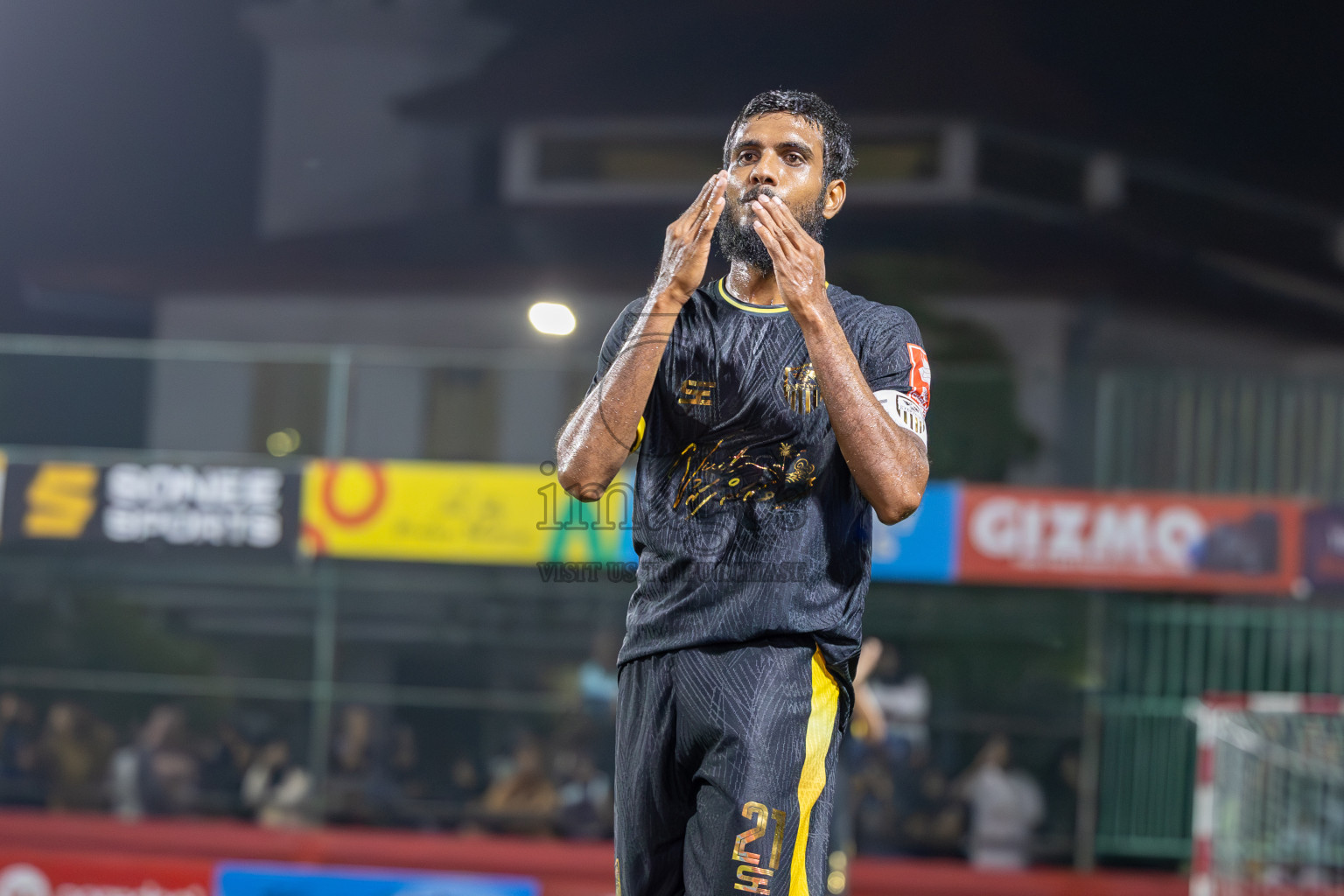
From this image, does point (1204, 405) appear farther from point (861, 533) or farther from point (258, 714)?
point (861, 533)

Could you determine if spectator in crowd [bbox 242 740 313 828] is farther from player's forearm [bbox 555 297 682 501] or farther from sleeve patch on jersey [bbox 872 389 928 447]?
sleeve patch on jersey [bbox 872 389 928 447]

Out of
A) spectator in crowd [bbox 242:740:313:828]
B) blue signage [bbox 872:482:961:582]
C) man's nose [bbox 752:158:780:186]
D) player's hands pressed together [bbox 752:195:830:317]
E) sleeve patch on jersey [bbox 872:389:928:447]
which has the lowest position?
spectator in crowd [bbox 242:740:313:828]

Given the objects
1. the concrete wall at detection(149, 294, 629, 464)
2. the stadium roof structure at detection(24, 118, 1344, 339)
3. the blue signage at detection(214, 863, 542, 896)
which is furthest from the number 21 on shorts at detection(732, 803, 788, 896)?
the stadium roof structure at detection(24, 118, 1344, 339)

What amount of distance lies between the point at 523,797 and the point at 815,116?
22.8ft

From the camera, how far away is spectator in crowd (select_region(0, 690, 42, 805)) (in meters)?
8.53

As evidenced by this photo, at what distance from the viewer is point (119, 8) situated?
12.0m

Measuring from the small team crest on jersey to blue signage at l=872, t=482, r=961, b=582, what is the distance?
620cm

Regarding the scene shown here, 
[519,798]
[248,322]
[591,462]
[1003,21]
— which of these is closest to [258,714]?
[519,798]

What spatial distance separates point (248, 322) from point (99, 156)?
2328mm

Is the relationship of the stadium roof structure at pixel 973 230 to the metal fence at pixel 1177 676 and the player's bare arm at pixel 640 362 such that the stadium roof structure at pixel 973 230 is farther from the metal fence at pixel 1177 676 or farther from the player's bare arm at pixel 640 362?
the player's bare arm at pixel 640 362

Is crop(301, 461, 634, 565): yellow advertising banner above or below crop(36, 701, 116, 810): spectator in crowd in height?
above

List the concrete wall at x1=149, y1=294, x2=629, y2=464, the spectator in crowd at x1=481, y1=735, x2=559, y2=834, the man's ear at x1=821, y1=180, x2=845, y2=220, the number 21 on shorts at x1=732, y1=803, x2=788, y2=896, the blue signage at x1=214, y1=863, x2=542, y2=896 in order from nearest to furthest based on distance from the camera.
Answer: the number 21 on shorts at x1=732, y1=803, x2=788, y2=896, the man's ear at x1=821, y1=180, x2=845, y2=220, the blue signage at x1=214, y1=863, x2=542, y2=896, the spectator in crowd at x1=481, y1=735, x2=559, y2=834, the concrete wall at x1=149, y1=294, x2=629, y2=464

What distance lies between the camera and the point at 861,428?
1847 millimetres
